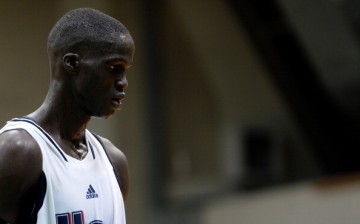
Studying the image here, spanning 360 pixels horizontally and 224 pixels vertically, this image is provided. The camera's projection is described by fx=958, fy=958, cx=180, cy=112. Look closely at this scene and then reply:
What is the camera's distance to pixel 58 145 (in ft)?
9.33

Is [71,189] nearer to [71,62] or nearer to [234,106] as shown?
[71,62]

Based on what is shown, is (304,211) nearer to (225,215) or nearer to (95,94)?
(225,215)

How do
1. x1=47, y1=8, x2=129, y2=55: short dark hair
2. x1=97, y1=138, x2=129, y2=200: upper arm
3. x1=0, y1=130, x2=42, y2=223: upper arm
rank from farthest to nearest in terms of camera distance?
x1=97, y1=138, x2=129, y2=200: upper arm
x1=47, y1=8, x2=129, y2=55: short dark hair
x1=0, y1=130, x2=42, y2=223: upper arm

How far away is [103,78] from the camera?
9.27ft

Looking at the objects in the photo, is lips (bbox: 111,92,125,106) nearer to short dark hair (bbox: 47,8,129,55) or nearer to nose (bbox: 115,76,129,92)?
nose (bbox: 115,76,129,92)

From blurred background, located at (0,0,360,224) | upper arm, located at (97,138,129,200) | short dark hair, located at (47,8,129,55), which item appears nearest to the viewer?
short dark hair, located at (47,8,129,55)

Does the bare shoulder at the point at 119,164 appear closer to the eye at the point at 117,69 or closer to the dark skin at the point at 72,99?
the dark skin at the point at 72,99

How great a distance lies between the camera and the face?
282cm

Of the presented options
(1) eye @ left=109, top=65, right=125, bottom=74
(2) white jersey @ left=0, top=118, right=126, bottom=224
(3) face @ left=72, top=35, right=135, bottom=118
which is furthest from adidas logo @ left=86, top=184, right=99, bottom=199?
(1) eye @ left=109, top=65, right=125, bottom=74

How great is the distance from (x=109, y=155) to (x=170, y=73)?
19.8 ft

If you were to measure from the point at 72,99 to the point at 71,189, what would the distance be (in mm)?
270

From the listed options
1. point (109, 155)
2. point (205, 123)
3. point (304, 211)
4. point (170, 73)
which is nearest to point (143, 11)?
point (170, 73)

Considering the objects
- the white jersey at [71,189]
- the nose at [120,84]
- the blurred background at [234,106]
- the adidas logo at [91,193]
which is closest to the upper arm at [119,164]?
the white jersey at [71,189]

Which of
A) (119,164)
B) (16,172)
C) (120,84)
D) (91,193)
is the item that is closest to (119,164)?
(119,164)
